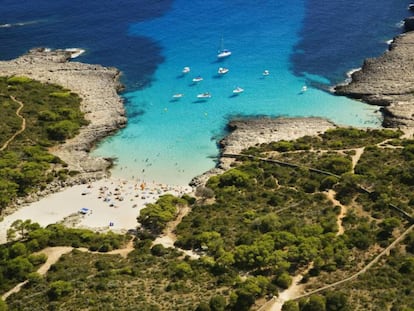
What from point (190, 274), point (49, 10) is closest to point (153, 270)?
point (190, 274)

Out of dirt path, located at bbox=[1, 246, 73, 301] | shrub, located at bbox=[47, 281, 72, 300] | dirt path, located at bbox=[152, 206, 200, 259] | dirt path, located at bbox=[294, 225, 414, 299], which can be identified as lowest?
dirt path, located at bbox=[152, 206, 200, 259]

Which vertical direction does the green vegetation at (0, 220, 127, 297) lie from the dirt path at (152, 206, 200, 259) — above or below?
above

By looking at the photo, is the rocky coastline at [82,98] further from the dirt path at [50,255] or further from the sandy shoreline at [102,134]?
the dirt path at [50,255]

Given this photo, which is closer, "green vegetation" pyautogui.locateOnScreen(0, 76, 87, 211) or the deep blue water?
"green vegetation" pyautogui.locateOnScreen(0, 76, 87, 211)

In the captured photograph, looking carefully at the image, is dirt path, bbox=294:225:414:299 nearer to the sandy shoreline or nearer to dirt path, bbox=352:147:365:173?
dirt path, bbox=352:147:365:173

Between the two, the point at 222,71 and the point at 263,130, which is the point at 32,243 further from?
the point at 222,71

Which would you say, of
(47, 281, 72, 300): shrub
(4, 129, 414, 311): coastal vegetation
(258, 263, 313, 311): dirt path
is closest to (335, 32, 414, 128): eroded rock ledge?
(4, 129, 414, 311): coastal vegetation

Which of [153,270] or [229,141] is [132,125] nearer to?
[229,141]

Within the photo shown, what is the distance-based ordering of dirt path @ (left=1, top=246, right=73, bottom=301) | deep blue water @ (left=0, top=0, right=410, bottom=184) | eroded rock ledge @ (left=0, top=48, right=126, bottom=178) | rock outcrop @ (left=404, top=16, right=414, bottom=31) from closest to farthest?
dirt path @ (left=1, top=246, right=73, bottom=301)
eroded rock ledge @ (left=0, top=48, right=126, bottom=178)
deep blue water @ (left=0, top=0, right=410, bottom=184)
rock outcrop @ (left=404, top=16, right=414, bottom=31)
